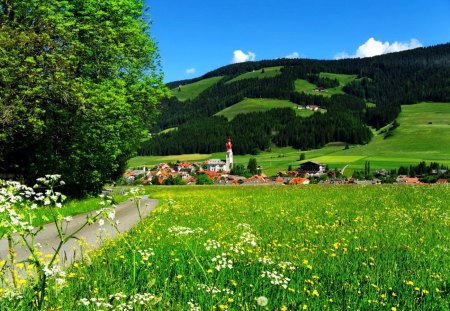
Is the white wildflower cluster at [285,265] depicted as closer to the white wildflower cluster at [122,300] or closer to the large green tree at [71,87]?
the white wildflower cluster at [122,300]

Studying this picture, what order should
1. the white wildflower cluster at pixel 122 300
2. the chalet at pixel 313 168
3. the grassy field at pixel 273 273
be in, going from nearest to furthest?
the white wildflower cluster at pixel 122 300 → the grassy field at pixel 273 273 → the chalet at pixel 313 168

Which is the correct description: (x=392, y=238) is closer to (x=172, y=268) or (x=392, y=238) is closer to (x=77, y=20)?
(x=172, y=268)

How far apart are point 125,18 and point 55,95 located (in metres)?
9.34

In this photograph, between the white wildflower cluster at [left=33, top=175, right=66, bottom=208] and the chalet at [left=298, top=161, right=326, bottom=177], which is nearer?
the white wildflower cluster at [left=33, top=175, right=66, bottom=208]

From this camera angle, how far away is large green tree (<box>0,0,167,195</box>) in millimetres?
21172

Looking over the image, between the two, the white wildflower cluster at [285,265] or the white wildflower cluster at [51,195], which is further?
the white wildflower cluster at [285,265]

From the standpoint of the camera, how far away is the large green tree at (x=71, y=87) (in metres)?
21.2

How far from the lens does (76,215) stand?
20.1 m

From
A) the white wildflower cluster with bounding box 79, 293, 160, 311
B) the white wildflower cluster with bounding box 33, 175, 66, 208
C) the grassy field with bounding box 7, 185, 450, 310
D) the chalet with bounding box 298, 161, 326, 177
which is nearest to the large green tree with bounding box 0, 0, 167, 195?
the grassy field with bounding box 7, 185, 450, 310

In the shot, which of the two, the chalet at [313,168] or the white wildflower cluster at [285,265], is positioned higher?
the white wildflower cluster at [285,265]

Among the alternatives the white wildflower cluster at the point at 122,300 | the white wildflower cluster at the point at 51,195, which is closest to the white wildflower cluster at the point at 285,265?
the white wildflower cluster at the point at 122,300

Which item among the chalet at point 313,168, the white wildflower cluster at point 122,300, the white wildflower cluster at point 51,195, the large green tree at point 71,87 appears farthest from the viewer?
the chalet at point 313,168

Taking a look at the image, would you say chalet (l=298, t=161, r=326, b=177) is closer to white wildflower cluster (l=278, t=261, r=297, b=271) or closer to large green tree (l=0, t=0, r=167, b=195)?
large green tree (l=0, t=0, r=167, b=195)

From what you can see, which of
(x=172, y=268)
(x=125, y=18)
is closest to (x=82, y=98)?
(x=125, y=18)
